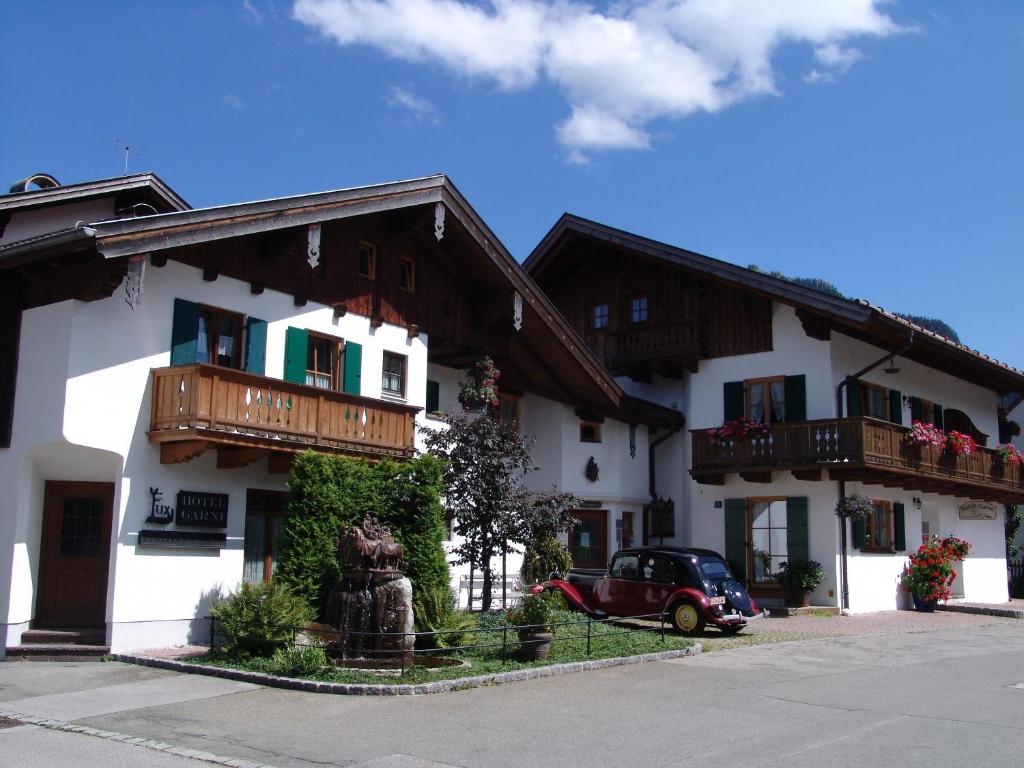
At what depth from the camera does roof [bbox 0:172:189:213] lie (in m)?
18.4

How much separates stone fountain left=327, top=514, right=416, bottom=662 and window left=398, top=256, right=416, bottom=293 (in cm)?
782

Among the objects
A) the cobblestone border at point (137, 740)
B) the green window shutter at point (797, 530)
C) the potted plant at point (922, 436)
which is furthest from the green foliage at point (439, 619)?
the potted plant at point (922, 436)

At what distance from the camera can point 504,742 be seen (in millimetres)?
9406

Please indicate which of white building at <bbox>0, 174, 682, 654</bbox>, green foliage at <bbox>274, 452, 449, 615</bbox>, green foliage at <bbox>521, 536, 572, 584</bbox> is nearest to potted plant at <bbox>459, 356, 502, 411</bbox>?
white building at <bbox>0, 174, 682, 654</bbox>

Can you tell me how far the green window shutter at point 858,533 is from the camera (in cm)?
2586

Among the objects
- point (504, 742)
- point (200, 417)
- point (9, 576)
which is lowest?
point (504, 742)

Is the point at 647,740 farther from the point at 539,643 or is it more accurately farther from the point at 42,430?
the point at 42,430

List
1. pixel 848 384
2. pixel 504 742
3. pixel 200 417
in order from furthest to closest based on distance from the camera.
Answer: pixel 848 384
pixel 200 417
pixel 504 742

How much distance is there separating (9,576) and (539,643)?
761cm

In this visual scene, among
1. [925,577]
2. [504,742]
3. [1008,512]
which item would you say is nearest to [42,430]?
[504,742]

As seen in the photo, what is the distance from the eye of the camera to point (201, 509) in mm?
16406

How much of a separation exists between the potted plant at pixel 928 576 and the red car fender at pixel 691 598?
11.3 m

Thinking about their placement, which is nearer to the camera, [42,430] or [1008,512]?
[42,430]

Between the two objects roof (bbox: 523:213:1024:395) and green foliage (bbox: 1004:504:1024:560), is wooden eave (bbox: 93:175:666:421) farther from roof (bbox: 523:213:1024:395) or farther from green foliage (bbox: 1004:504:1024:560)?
green foliage (bbox: 1004:504:1024:560)
